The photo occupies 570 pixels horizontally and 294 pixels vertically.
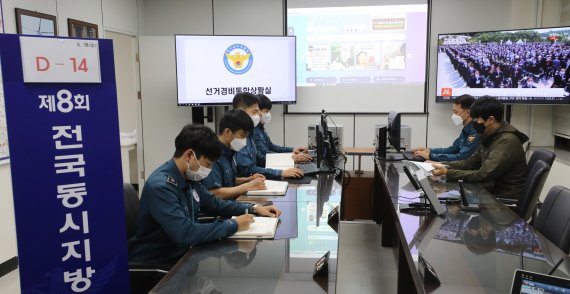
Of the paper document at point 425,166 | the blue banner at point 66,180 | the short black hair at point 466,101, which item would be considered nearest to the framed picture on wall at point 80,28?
the blue banner at point 66,180

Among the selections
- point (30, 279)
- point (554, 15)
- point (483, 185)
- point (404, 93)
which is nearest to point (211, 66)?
point (404, 93)

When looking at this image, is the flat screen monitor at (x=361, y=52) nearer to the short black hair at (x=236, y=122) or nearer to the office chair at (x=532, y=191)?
the office chair at (x=532, y=191)

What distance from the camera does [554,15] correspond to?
502 cm

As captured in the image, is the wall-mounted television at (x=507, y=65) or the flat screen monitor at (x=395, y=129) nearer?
the flat screen monitor at (x=395, y=129)

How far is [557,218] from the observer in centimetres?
211

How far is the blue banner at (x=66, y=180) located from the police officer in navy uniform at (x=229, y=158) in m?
0.76

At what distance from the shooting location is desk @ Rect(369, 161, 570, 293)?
1.50 meters

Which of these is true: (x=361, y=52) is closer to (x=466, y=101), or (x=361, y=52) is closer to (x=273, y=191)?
(x=466, y=101)

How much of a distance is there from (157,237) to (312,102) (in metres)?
3.91

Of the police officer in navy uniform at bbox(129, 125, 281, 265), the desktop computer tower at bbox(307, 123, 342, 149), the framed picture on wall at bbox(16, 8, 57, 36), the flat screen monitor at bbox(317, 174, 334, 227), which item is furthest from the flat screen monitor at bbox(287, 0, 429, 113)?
the police officer in navy uniform at bbox(129, 125, 281, 265)

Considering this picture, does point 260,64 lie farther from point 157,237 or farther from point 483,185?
point 157,237

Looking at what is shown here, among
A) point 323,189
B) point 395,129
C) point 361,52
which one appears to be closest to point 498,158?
point 395,129

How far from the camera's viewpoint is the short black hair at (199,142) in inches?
74.7

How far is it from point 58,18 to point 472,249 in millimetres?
4010
